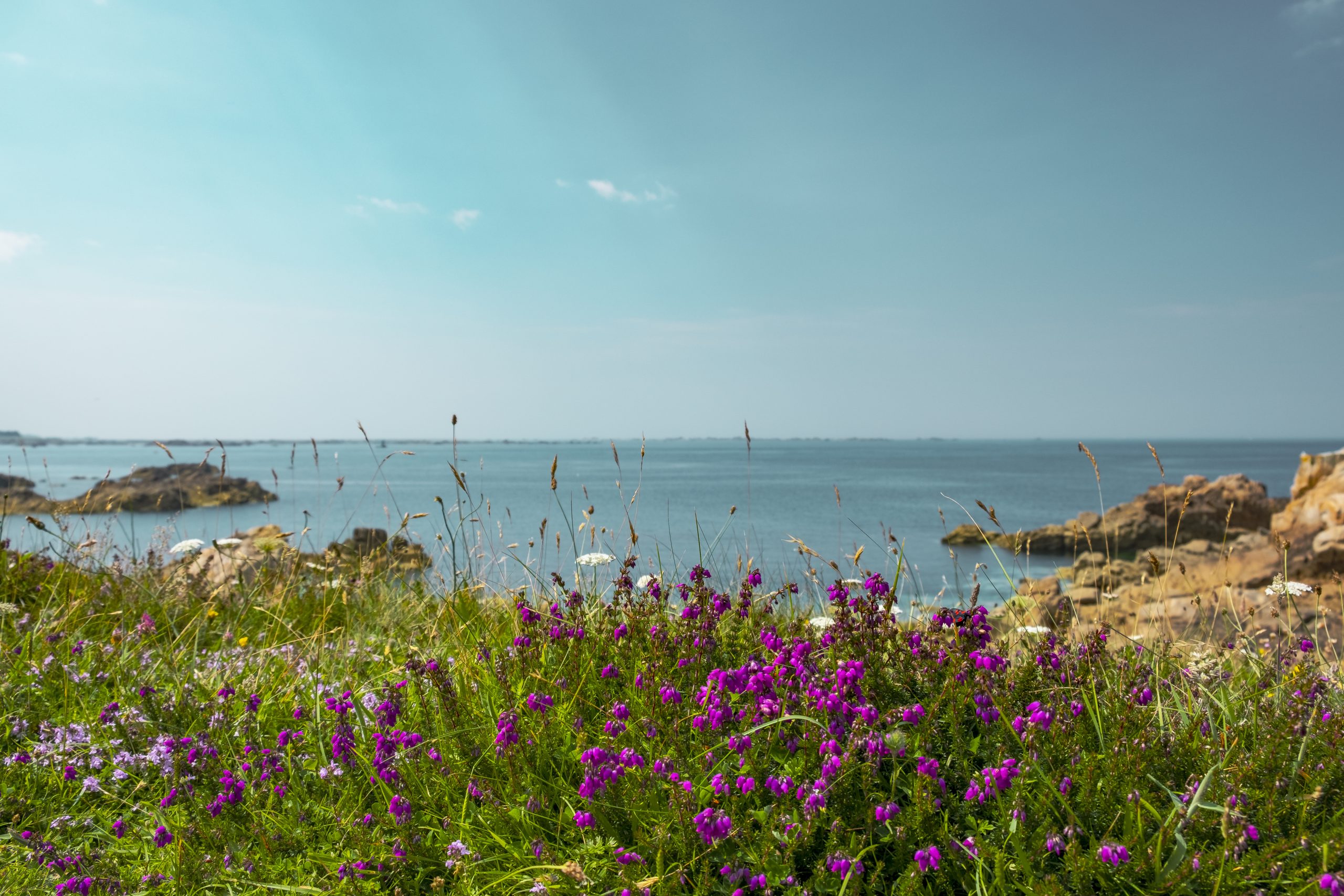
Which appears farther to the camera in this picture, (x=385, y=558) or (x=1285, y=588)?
(x=385, y=558)

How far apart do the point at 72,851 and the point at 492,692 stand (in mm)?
1504

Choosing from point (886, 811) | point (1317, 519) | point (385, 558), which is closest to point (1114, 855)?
point (886, 811)

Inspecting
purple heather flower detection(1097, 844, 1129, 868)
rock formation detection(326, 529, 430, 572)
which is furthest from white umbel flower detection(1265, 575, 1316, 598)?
rock formation detection(326, 529, 430, 572)

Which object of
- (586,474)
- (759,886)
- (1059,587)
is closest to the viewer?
(759,886)

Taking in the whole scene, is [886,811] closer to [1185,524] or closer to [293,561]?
[293,561]

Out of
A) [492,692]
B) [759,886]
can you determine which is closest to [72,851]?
[492,692]

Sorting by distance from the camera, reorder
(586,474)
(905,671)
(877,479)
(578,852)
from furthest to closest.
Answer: (877,479) → (586,474) → (905,671) → (578,852)

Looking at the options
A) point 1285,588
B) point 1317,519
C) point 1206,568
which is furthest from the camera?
point 1206,568

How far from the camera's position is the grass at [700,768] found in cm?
202

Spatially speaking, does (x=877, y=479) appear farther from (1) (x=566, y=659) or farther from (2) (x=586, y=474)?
(1) (x=566, y=659)

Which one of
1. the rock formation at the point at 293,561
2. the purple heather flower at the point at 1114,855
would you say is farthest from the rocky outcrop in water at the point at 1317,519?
the rock formation at the point at 293,561

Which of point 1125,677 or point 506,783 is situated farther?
point 1125,677

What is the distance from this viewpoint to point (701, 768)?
7.89ft

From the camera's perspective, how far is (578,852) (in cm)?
220
